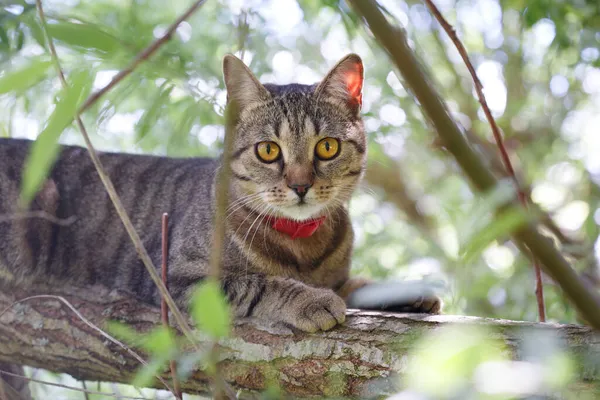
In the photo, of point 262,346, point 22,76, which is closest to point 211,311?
point 22,76

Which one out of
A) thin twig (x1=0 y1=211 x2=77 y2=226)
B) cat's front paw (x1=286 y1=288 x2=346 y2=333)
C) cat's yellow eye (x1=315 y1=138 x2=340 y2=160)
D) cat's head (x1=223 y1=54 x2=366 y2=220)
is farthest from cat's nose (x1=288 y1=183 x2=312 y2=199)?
thin twig (x1=0 y1=211 x2=77 y2=226)

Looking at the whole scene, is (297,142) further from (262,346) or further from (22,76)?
(22,76)

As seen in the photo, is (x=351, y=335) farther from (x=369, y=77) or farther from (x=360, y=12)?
(x=369, y=77)

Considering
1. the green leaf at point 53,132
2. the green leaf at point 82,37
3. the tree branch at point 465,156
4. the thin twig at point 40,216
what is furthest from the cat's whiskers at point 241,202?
the tree branch at point 465,156

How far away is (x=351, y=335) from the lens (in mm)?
→ 2170

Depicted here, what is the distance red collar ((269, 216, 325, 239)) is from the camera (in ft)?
10.0

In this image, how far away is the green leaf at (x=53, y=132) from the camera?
3.02ft

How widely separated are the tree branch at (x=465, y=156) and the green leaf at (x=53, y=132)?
1.62ft

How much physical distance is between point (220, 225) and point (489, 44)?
4854 mm

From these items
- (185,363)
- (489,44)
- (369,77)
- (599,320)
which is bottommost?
(185,363)

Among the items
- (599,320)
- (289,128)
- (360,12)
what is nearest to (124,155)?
(289,128)

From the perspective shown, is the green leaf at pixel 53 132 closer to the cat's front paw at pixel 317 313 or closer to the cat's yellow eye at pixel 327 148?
the cat's front paw at pixel 317 313

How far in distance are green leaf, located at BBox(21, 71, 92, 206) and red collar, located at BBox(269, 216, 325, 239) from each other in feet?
6.68

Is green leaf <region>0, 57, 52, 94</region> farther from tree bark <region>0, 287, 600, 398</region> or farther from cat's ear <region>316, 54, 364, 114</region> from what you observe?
cat's ear <region>316, 54, 364, 114</region>
